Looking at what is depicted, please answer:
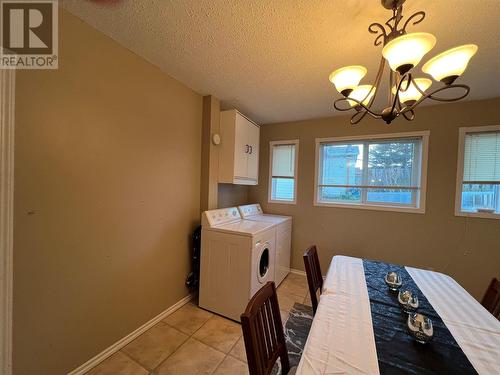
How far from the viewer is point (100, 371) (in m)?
1.44

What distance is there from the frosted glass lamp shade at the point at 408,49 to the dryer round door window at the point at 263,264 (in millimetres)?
1833

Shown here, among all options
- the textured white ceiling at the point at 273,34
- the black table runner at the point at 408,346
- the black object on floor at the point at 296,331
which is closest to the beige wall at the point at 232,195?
the textured white ceiling at the point at 273,34

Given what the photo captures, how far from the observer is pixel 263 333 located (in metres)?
0.90

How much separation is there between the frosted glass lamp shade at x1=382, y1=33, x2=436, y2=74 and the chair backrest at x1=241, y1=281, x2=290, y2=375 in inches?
47.9

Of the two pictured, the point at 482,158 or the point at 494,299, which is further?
the point at 482,158

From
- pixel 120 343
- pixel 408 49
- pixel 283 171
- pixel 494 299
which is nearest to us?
pixel 408 49

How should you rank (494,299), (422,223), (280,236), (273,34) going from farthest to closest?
(280,236), (422,223), (273,34), (494,299)

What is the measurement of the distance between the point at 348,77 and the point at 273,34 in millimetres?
645

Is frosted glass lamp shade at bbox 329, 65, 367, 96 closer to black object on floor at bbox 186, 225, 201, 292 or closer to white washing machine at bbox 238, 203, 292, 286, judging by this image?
white washing machine at bbox 238, 203, 292, 286

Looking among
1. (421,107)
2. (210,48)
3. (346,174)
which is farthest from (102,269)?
(421,107)

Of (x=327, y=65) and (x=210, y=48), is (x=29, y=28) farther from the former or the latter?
(x=327, y=65)

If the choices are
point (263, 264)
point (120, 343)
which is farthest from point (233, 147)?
point (120, 343)

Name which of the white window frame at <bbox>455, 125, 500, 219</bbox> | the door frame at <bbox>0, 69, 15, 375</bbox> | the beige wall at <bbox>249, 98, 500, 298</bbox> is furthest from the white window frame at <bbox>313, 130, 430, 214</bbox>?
the door frame at <bbox>0, 69, 15, 375</bbox>

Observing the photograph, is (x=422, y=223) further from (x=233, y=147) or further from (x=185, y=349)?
(x=185, y=349)
